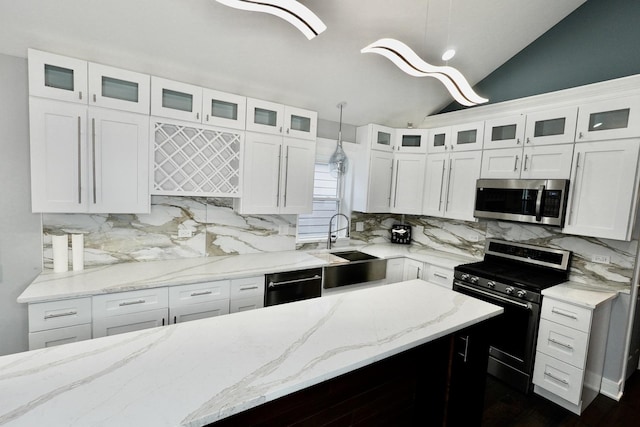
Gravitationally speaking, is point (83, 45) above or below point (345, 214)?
above

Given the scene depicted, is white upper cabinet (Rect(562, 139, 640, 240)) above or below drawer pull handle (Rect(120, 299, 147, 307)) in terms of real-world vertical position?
above

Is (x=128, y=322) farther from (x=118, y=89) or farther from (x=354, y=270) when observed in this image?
(x=354, y=270)

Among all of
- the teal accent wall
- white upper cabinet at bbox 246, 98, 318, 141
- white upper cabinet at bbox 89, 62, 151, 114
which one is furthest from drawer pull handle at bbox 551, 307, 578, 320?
white upper cabinet at bbox 89, 62, 151, 114

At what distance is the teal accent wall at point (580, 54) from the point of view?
267cm

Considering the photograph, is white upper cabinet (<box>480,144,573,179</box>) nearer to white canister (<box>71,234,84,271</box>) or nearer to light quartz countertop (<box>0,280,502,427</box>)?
light quartz countertop (<box>0,280,502,427</box>)

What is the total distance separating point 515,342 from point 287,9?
10.2ft

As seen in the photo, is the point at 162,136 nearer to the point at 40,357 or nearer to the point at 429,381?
the point at 40,357

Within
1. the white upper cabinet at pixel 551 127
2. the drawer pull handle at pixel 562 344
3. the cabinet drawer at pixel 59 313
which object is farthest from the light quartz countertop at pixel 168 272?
the white upper cabinet at pixel 551 127

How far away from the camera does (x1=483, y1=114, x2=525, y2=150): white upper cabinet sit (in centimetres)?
298

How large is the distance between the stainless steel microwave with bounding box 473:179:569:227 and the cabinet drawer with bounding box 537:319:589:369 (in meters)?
0.87

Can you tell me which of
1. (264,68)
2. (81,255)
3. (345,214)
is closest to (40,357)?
(81,255)

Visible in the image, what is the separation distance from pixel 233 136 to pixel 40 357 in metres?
2.10

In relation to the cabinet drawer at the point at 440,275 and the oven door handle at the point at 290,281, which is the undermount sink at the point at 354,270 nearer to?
the oven door handle at the point at 290,281

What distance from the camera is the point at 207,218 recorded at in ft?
10.1
